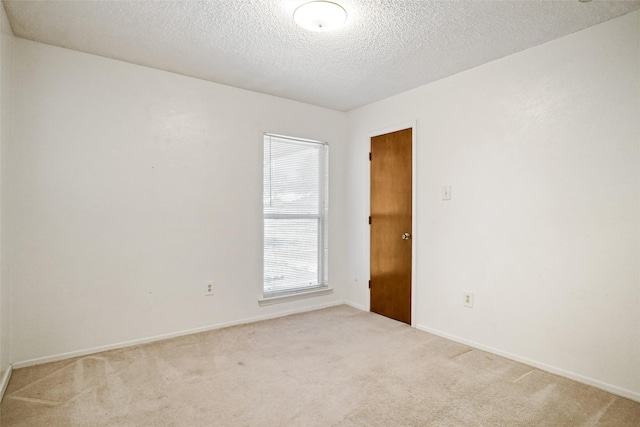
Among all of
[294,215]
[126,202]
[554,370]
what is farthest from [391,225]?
[126,202]

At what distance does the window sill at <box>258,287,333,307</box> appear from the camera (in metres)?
3.78

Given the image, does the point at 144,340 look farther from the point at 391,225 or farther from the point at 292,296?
the point at 391,225

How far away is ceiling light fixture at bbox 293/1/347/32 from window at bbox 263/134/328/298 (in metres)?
1.68

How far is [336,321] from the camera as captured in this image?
12.2ft

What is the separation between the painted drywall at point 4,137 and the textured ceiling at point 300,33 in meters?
0.15

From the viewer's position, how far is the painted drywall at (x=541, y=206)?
7.38 ft

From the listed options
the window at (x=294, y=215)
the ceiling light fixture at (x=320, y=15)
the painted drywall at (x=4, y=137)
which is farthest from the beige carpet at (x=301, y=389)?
the ceiling light fixture at (x=320, y=15)

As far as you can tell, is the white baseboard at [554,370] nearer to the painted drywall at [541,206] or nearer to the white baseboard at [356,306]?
the painted drywall at [541,206]

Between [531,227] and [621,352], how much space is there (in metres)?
0.96

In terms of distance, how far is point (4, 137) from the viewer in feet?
7.62

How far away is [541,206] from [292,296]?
2.61m

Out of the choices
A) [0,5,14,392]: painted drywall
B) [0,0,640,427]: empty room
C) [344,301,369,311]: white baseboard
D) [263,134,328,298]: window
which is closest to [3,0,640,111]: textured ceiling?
[0,0,640,427]: empty room

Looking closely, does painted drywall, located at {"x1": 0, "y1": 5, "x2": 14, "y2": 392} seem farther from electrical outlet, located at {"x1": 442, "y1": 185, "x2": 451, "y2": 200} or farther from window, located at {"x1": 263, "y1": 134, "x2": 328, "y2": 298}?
electrical outlet, located at {"x1": 442, "y1": 185, "x2": 451, "y2": 200}

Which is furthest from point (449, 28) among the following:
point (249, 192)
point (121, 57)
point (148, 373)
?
point (148, 373)
